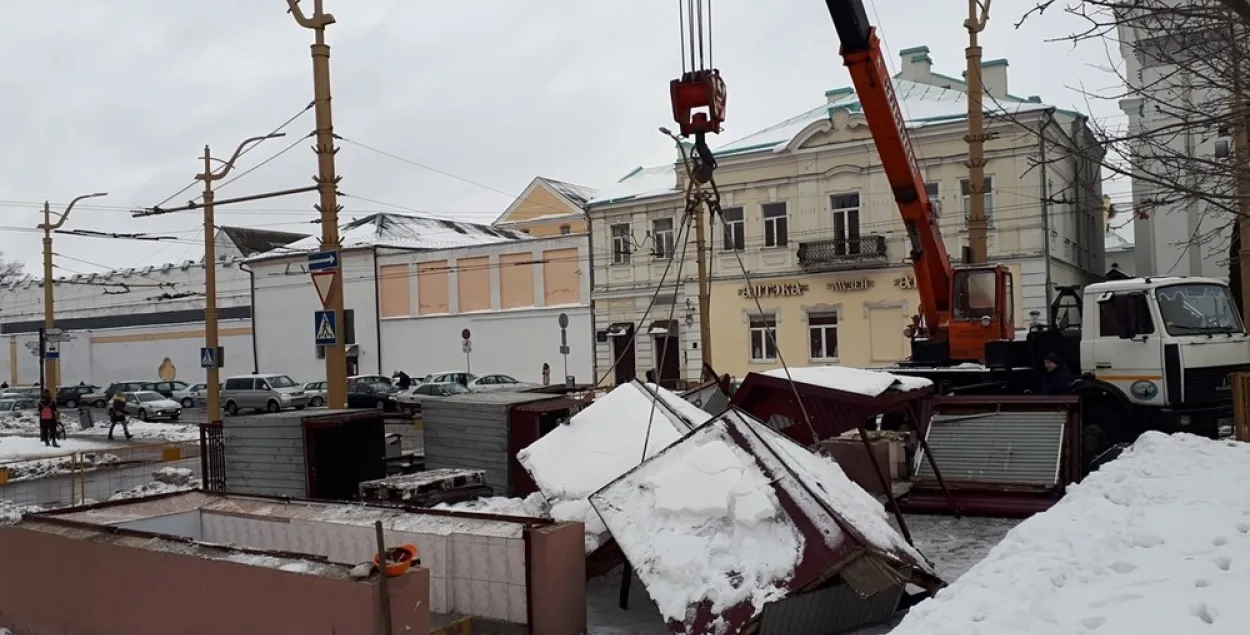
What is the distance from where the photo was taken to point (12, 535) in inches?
343

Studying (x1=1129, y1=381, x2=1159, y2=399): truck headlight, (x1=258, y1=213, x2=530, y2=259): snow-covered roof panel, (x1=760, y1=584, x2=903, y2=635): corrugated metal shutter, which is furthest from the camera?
(x1=258, y1=213, x2=530, y2=259): snow-covered roof panel

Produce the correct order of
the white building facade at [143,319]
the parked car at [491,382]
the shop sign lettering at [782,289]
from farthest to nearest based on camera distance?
the white building facade at [143,319]
the parked car at [491,382]
the shop sign lettering at [782,289]

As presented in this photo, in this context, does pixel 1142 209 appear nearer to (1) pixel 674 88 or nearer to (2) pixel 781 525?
(1) pixel 674 88

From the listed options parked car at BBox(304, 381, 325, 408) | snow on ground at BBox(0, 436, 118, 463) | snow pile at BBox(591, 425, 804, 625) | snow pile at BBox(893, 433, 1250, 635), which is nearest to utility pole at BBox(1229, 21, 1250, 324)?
snow pile at BBox(893, 433, 1250, 635)

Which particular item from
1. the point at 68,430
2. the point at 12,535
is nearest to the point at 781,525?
the point at 12,535

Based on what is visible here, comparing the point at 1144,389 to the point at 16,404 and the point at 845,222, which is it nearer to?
the point at 845,222

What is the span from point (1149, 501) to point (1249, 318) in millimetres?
8812

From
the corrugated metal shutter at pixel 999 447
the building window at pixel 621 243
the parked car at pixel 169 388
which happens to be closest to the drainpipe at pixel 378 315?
the parked car at pixel 169 388

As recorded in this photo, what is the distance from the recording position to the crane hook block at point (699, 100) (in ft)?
33.4

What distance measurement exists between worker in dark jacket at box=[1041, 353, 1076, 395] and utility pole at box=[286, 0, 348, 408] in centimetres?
982

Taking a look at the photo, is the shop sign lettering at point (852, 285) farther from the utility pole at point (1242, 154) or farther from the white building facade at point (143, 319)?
the white building facade at point (143, 319)

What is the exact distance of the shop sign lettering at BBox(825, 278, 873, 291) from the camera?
33.1 m

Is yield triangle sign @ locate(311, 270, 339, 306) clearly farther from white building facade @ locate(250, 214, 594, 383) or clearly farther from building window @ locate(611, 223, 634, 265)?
white building facade @ locate(250, 214, 594, 383)

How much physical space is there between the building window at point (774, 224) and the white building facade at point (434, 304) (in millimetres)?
7728
